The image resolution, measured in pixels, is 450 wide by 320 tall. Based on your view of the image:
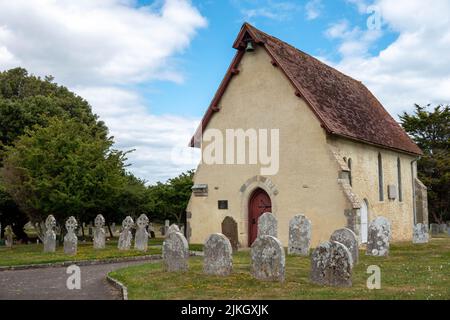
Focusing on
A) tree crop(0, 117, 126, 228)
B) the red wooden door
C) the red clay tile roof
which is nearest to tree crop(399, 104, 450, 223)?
the red clay tile roof

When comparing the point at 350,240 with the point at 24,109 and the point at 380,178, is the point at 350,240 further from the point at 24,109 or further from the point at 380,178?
the point at 24,109

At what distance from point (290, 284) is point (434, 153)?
38.5 meters

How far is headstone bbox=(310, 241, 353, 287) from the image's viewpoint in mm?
11383

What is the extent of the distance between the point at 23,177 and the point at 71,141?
371 centimetres

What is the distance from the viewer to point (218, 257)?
1337 cm

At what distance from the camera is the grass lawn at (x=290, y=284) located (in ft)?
33.9

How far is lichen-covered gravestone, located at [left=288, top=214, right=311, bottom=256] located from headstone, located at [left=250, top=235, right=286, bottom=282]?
669 centimetres

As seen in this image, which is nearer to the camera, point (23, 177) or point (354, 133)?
point (354, 133)

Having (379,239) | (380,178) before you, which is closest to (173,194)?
(380,178)
